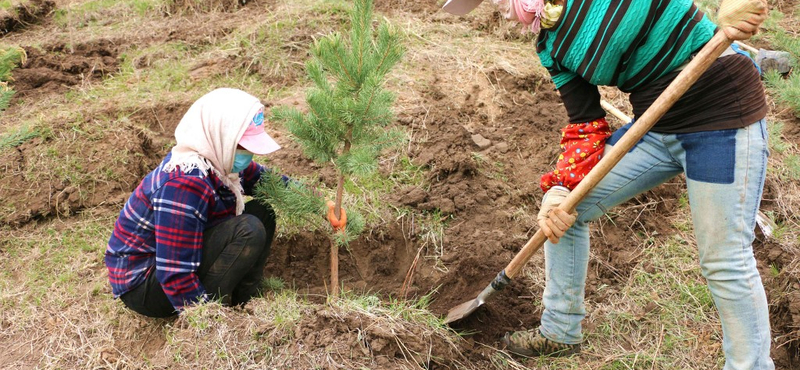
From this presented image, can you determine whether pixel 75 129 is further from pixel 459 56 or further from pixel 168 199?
pixel 459 56

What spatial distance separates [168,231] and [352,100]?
0.94 meters

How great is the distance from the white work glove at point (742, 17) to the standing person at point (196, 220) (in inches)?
69.5

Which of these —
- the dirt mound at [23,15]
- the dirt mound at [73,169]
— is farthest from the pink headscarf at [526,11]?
the dirt mound at [23,15]

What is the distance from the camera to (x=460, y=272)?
3.34m

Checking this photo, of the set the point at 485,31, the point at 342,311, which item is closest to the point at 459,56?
the point at 485,31

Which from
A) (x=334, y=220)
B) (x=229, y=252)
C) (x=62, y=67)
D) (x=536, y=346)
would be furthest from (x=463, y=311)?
(x=62, y=67)

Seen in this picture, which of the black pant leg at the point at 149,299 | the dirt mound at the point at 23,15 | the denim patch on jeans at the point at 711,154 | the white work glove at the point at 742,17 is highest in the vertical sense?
the white work glove at the point at 742,17

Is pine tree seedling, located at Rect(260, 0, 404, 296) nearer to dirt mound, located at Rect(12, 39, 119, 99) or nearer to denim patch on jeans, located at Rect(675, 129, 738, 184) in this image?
denim patch on jeans, located at Rect(675, 129, 738, 184)

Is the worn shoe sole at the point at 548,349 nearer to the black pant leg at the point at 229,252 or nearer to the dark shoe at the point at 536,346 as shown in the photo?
the dark shoe at the point at 536,346

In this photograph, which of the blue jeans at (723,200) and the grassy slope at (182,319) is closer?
the blue jeans at (723,200)

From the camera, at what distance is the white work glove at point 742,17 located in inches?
72.6

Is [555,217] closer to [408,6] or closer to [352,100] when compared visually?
[352,100]

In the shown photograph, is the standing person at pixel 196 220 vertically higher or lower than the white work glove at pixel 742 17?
lower

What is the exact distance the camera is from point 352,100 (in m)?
2.56
